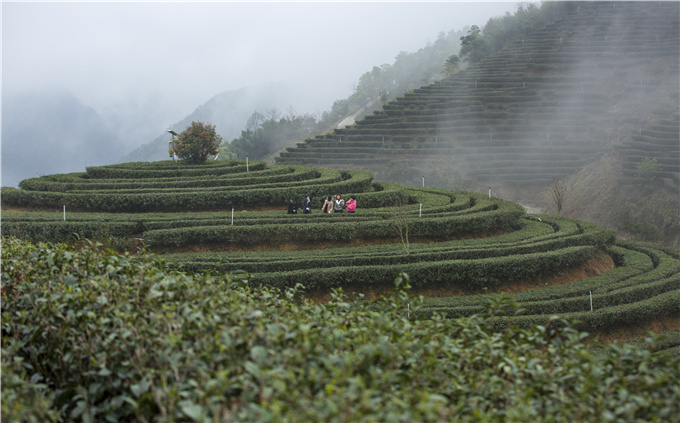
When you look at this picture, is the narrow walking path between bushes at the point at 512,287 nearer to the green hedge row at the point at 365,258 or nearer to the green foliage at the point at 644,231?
the green hedge row at the point at 365,258

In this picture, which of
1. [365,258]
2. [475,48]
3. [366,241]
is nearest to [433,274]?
[365,258]

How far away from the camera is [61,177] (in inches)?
830

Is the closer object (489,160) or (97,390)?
(97,390)

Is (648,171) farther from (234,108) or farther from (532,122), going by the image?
(234,108)

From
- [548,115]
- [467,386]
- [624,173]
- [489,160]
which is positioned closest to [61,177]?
[467,386]

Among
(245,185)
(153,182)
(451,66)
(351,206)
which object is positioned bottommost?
(351,206)

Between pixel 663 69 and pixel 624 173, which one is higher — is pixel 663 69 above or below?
above

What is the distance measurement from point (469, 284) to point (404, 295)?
854cm

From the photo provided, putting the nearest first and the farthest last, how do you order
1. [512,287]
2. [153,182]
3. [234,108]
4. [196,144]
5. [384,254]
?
[512,287] < [384,254] < [153,182] < [196,144] < [234,108]

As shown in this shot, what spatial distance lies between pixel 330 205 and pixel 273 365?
44.1 feet

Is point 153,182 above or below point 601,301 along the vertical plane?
above

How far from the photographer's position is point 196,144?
77.2 feet

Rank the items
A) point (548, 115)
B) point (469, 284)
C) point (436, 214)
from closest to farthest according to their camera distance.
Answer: point (469, 284)
point (436, 214)
point (548, 115)

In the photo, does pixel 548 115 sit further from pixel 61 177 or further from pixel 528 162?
pixel 61 177
